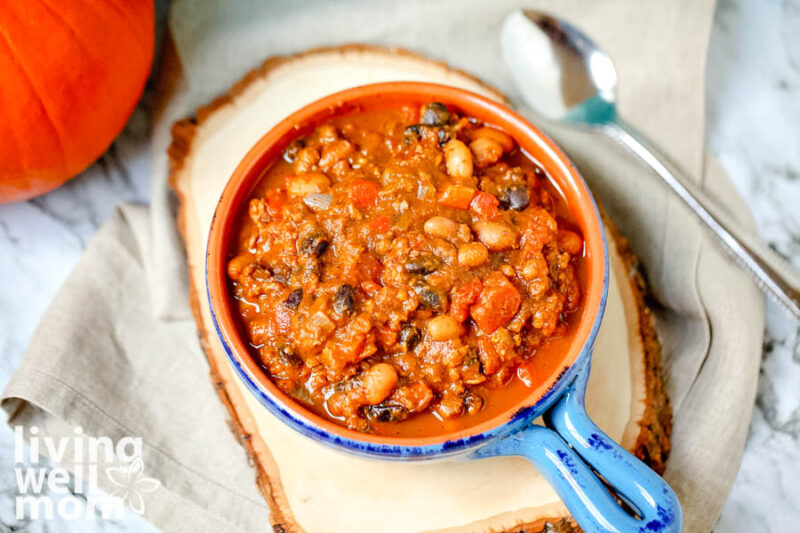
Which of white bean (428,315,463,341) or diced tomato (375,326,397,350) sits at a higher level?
white bean (428,315,463,341)

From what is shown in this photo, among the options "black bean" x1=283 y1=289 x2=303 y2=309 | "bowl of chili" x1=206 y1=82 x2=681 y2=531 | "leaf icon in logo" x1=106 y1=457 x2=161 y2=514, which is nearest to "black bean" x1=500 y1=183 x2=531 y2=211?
"bowl of chili" x1=206 y1=82 x2=681 y2=531

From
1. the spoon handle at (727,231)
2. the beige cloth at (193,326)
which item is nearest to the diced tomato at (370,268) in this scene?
the beige cloth at (193,326)

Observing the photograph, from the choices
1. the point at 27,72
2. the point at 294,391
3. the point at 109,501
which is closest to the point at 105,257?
the point at 27,72

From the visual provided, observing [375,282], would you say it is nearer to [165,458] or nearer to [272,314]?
[272,314]

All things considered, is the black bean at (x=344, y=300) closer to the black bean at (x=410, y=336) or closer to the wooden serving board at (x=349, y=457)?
the black bean at (x=410, y=336)

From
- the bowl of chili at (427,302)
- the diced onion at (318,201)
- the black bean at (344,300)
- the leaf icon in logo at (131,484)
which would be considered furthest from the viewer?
the leaf icon in logo at (131,484)

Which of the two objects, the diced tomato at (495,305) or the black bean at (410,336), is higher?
the diced tomato at (495,305)

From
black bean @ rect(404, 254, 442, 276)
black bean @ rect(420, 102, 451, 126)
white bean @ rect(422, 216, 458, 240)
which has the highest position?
black bean @ rect(420, 102, 451, 126)

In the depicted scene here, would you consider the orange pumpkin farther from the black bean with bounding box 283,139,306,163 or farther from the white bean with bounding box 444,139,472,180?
the white bean with bounding box 444,139,472,180
